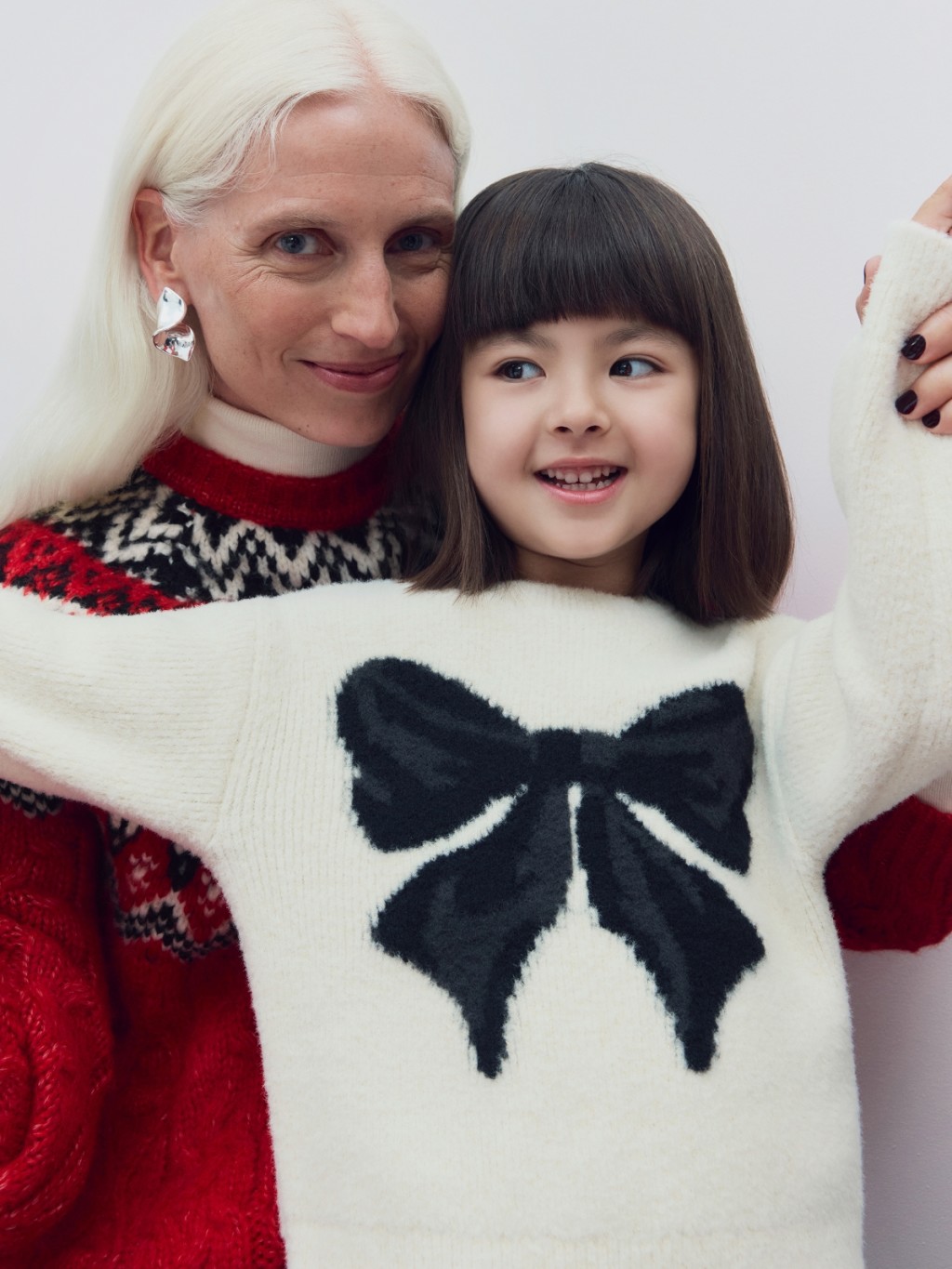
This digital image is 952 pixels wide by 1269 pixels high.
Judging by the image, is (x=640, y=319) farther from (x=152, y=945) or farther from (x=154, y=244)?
(x=152, y=945)

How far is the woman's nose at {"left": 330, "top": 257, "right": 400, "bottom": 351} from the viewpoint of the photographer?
119 centimetres

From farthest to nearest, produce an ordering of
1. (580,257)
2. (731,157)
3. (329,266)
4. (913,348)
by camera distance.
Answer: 1. (731,157)
2. (329,266)
3. (580,257)
4. (913,348)

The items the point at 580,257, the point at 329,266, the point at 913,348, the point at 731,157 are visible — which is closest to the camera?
the point at 913,348

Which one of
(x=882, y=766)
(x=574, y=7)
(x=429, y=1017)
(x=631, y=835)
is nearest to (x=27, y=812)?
(x=429, y=1017)

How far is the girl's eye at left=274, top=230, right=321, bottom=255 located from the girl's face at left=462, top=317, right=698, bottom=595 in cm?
19

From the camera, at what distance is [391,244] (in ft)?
4.09

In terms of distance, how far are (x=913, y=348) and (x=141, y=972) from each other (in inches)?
36.2

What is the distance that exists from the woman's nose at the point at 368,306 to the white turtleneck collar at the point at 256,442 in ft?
0.47

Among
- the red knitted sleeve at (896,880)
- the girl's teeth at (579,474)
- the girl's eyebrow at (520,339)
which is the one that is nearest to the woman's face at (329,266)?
the girl's eyebrow at (520,339)

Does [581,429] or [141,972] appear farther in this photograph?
[141,972]

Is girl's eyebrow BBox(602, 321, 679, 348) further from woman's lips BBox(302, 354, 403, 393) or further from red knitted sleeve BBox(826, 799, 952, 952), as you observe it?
red knitted sleeve BBox(826, 799, 952, 952)

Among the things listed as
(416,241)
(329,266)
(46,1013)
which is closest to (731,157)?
(416,241)

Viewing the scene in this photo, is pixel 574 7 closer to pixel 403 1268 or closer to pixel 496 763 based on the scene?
pixel 496 763

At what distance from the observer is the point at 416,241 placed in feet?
4.14
